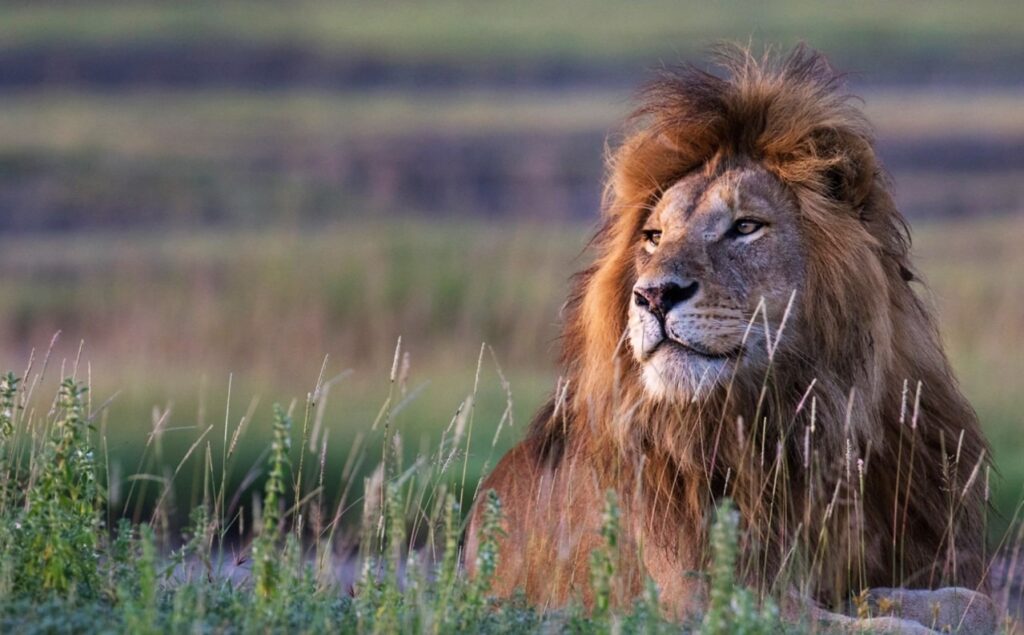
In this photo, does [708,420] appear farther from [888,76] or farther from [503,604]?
[888,76]

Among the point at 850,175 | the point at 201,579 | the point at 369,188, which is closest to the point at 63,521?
the point at 201,579

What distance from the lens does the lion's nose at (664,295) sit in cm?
610

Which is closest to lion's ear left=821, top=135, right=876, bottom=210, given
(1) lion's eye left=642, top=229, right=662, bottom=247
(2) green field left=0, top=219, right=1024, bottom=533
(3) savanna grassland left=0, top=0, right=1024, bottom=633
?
(1) lion's eye left=642, top=229, right=662, bottom=247

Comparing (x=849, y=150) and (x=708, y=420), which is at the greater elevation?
(x=849, y=150)

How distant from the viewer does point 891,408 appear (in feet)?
21.2

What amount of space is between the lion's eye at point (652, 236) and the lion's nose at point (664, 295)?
1.73 feet

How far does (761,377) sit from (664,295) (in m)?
0.42

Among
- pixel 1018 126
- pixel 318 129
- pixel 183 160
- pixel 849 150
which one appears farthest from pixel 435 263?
pixel 1018 126

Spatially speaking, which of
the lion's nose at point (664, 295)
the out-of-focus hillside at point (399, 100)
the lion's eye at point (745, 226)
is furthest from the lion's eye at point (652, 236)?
the out-of-focus hillside at point (399, 100)

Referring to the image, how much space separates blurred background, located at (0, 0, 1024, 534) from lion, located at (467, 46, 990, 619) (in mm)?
719

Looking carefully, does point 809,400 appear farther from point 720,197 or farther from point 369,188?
point 369,188

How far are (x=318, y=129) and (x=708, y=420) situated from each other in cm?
2605

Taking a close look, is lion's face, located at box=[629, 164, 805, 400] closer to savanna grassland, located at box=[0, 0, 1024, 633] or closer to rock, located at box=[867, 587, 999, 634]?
Result: savanna grassland, located at box=[0, 0, 1024, 633]

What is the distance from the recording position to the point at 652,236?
6730mm
